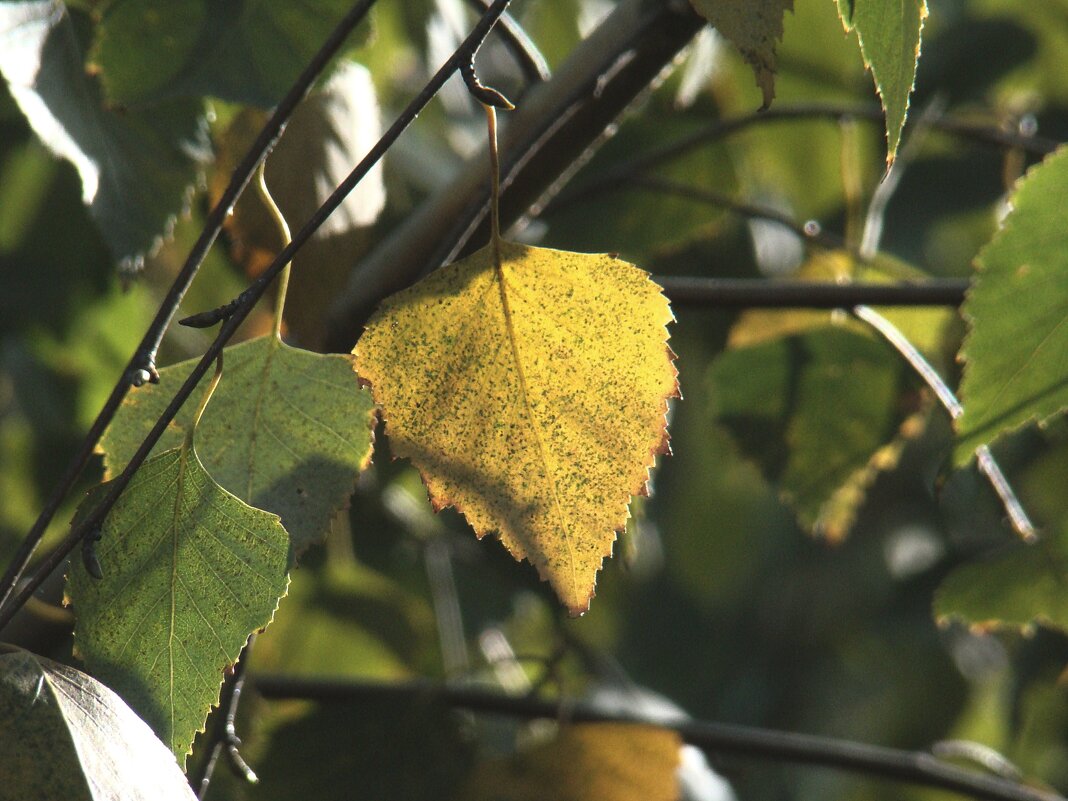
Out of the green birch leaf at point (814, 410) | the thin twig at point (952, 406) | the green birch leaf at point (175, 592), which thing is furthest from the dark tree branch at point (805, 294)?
the green birch leaf at point (175, 592)

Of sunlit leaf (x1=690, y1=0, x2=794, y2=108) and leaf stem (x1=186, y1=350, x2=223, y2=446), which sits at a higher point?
sunlit leaf (x1=690, y1=0, x2=794, y2=108)

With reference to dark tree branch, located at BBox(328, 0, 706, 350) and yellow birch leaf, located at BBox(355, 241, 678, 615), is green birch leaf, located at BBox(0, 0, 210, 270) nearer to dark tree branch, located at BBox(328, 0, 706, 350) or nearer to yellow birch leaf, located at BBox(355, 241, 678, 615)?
dark tree branch, located at BBox(328, 0, 706, 350)

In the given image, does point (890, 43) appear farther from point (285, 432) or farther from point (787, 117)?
point (787, 117)

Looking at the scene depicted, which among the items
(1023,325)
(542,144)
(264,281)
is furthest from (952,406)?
(264,281)

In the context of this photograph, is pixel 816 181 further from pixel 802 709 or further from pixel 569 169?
pixel 802 709

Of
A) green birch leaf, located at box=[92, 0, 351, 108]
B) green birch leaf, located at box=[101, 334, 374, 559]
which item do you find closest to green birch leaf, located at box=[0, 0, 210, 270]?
green birch leaf, located at box=[92, 0, 351, 108]
